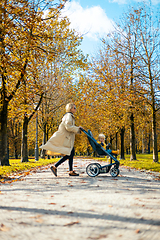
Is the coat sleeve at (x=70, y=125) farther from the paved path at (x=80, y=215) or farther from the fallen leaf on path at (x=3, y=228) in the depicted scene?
the fallen leaf on path at (x=3, y=228)

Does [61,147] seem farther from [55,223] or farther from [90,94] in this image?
[90,94]

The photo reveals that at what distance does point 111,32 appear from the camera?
21.6 metres

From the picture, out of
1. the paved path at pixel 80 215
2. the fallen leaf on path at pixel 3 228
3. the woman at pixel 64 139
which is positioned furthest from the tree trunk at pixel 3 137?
the fallen leaf on path at pixel 3 228

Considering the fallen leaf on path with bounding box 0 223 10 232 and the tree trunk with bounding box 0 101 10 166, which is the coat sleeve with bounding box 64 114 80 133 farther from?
the tree trunk with bounding box 0 101 10 166

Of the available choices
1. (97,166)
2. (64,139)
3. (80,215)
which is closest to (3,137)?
(64,139)

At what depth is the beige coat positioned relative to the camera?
25.7 feet

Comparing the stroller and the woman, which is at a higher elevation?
the woman

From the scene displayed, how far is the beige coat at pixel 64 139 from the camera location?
7.83 metres

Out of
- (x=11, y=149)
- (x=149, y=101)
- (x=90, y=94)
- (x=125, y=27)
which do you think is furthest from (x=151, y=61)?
(x=11, y=149)

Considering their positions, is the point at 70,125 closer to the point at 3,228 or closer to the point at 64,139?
the point at 64,139

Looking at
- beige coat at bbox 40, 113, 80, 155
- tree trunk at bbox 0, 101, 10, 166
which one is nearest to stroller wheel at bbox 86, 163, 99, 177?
beige coat at bbox 40, 113, 80, 155

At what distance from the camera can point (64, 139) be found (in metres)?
8.01

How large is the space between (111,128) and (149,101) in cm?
631

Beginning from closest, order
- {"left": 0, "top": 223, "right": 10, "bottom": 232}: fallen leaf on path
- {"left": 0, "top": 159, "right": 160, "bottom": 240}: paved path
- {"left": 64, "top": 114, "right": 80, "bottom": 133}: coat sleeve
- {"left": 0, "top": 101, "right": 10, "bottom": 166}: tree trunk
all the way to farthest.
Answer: {"left": 0, "top": 159, "right": 160, "bottom": 240}: paved path, {"left": 0, "top": 223, "right": 10, "bottom": 232}: fallen leaf on path, {"left": 64, "top": 114, "right": 80, "bottom": 133}: coat sleeve, {"left": 0, "top": 101, "right": 10, "bottom": 166}: tree trunk
